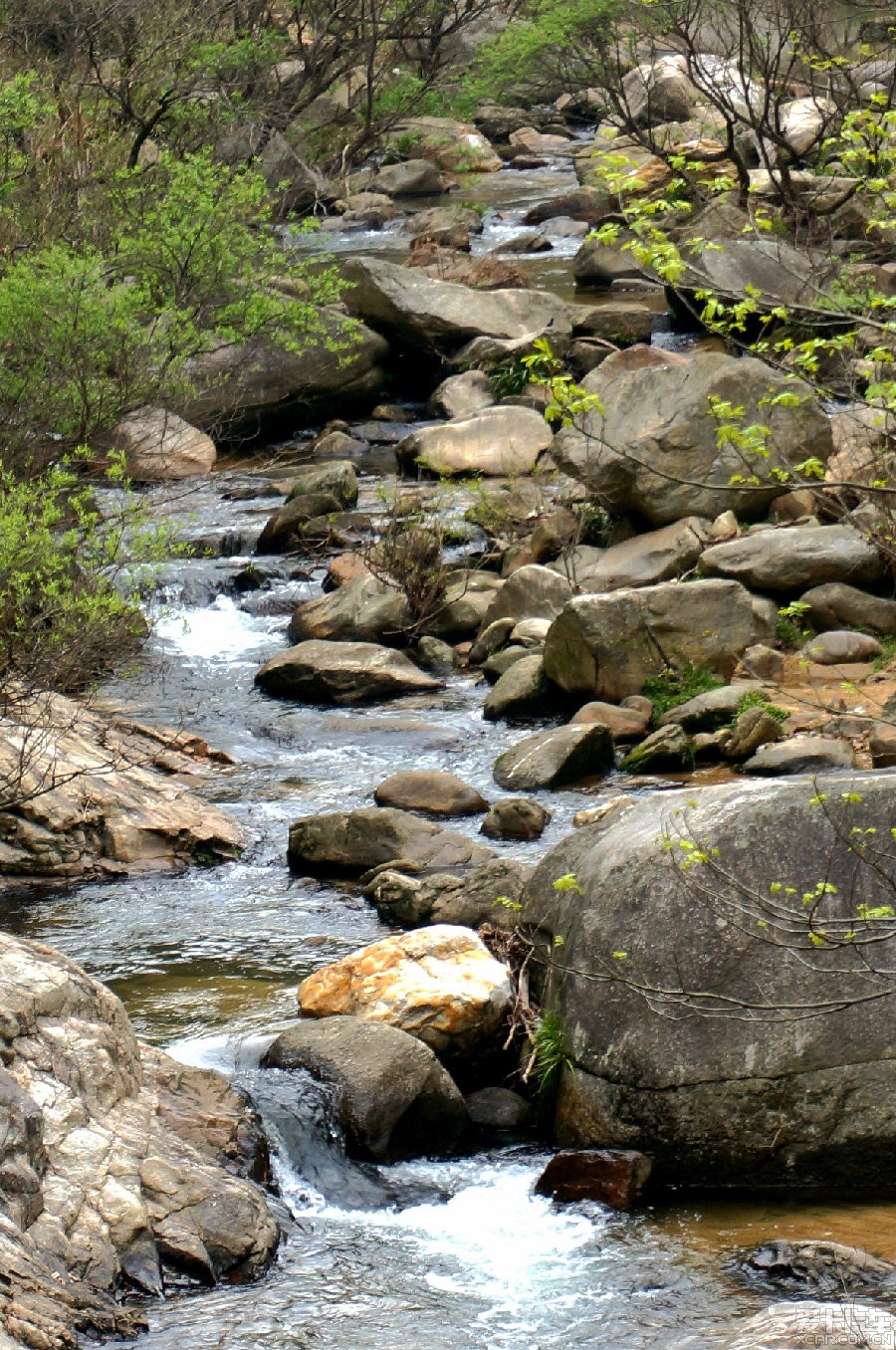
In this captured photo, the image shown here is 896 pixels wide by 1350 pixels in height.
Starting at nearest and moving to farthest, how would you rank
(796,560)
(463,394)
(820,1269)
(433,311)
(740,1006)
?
1. (820,1269)
2. (740,1006)
3. (796,560)
4. (463,394)
5. (433,311)

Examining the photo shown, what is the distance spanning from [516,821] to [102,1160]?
442 cm

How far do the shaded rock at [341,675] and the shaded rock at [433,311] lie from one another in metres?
7.74

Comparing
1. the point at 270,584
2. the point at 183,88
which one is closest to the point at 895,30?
the point at 270,584

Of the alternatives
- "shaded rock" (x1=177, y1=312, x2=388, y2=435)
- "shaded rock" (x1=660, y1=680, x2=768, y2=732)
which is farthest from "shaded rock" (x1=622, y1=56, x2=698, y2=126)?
"shaded rock" (x1=660, y1=680, x2=768, y2=732)

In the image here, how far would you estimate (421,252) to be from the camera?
24.0 m

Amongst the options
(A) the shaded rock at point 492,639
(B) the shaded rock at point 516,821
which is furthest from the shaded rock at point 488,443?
(B) the shaded rock at point 516,821

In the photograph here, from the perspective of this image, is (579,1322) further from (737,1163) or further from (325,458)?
(325,458)

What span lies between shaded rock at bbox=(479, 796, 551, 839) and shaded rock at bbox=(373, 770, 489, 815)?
1.39 feet

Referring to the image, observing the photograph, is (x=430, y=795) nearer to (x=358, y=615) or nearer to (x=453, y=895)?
(x=453, y=895)

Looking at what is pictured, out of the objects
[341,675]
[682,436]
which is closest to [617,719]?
[341,675]

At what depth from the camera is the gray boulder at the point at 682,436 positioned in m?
12.8

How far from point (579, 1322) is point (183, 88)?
18276mm

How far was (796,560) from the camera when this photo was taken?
39.1 ft

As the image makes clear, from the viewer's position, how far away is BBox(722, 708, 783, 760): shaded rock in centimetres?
1009
